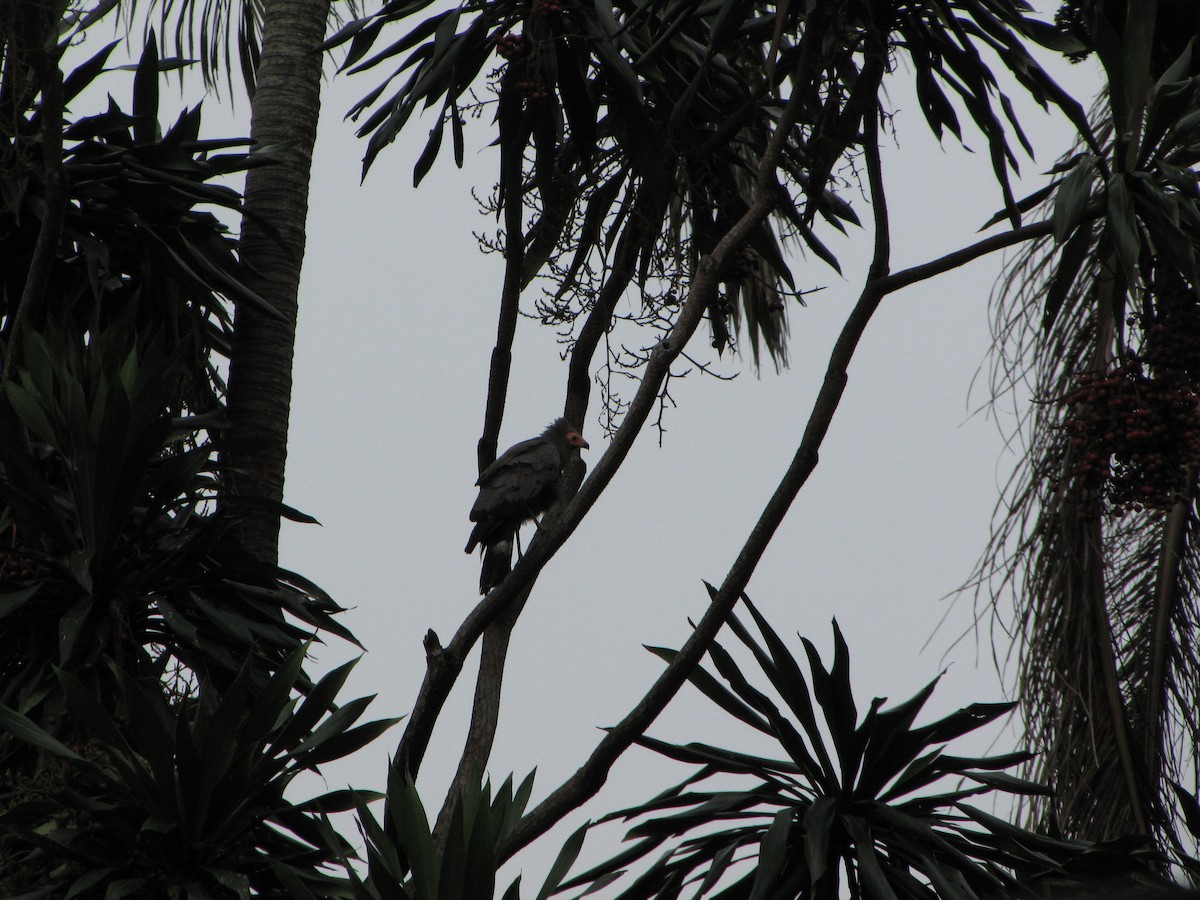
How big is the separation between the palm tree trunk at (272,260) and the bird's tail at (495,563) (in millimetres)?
744

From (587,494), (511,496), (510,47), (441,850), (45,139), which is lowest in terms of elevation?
(441,850)

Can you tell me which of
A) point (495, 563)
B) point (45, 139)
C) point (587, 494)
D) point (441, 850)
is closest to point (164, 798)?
point (441, 850)

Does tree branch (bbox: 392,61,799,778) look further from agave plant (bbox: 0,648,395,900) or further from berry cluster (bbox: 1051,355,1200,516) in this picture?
berry cluster (bbox: 1051,355,1200,516)

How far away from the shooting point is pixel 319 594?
148 inches

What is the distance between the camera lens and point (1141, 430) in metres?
2.74

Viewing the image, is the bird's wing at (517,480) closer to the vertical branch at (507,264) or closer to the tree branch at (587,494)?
the vertical branch at (507,264)

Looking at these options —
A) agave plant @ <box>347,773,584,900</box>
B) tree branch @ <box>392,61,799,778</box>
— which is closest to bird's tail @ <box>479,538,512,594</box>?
tree branch @ <box>392,61,799,778</box>

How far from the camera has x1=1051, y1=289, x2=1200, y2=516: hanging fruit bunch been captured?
2.75 meters

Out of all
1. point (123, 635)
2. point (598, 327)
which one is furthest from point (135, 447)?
point (598, 327)

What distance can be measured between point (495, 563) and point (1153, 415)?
2.30 metres

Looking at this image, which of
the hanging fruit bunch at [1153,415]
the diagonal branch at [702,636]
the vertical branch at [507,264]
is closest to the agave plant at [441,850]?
the diagonal branch at [702,636]

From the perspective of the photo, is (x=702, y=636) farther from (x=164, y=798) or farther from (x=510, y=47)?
(x=510, y=47)

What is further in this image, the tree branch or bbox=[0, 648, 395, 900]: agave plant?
the tree branch

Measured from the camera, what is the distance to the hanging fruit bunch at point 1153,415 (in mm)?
2752
